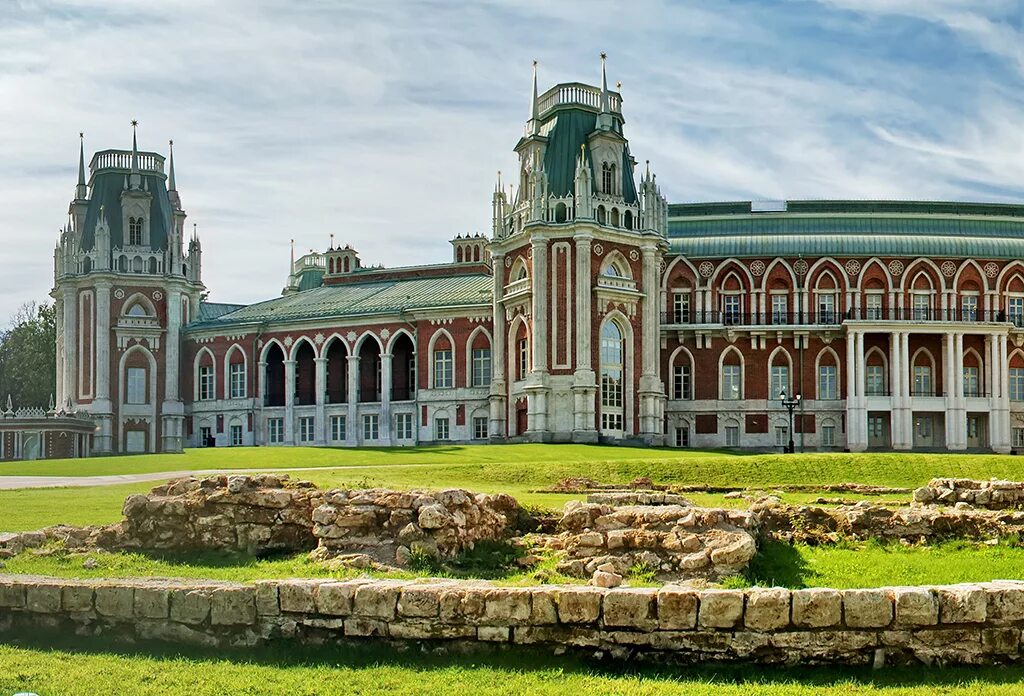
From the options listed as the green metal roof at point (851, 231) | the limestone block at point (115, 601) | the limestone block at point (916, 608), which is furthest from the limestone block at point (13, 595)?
the green metal roof at point (851, 231)

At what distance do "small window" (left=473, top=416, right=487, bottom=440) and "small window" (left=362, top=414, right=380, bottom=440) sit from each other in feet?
26.4

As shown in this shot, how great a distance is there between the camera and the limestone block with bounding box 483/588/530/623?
13.4 meters

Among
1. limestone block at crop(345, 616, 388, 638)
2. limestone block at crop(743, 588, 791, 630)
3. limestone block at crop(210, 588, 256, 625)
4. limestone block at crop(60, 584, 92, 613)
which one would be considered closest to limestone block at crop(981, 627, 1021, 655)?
limestone block at crop(743, 588, 791, 630)

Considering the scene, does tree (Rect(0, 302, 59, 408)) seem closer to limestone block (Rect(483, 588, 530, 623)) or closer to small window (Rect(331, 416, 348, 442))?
small window (Rect(331, 416, 348, 442))

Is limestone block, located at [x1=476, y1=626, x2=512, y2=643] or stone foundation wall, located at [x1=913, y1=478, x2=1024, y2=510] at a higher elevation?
stone foundation wall, located at [x1=913, y1=478, x2=1024, y2=510]

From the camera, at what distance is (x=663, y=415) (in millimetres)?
71000

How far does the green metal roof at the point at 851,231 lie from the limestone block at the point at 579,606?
6586cm

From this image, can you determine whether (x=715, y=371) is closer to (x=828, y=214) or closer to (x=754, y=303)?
(x=754, y=303)

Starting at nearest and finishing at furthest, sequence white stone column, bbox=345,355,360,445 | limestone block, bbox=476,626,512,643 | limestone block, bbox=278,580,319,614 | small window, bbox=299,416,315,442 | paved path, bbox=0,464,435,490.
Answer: limestone block, bbox=476,626,512,643 → limestone block, bbox=278,580,319,614 → paved path, bbox=0,464,435,490 → white stone column, bbox=345,355,360,445 → small window, bbox=299,416,315,442

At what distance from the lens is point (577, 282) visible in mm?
65812

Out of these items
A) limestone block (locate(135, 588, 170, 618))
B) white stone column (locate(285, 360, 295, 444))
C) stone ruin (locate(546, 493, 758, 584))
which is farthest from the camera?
white stone column (locate(285, 360, 295, 444))

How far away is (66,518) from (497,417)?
4740 cm

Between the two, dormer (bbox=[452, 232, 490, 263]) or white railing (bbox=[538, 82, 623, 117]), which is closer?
white railing (bbox=[538, 82, 623, 117])

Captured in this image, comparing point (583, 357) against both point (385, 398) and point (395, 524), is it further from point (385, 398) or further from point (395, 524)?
point (395, 524)
